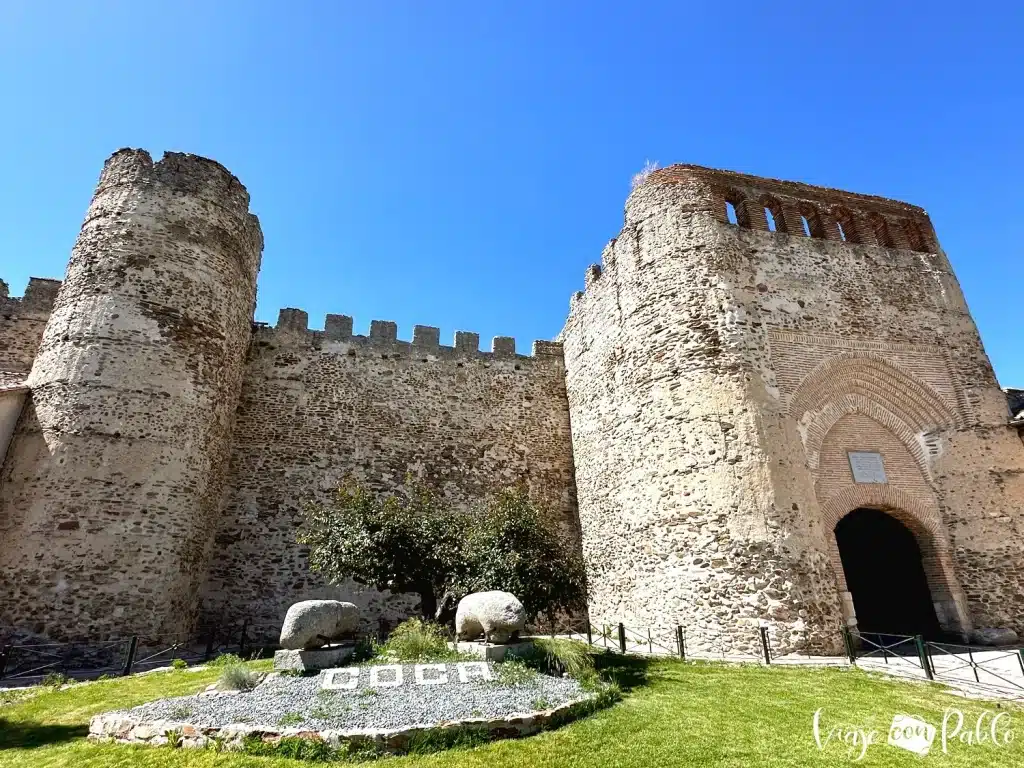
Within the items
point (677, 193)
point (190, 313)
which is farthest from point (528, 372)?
point (190, 313)

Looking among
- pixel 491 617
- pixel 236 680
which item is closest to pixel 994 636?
pixel 491 617

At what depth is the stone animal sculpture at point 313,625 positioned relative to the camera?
751 centimetres

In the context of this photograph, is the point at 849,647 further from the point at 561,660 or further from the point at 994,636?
the point at 561,660

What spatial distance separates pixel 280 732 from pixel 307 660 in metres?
2.37

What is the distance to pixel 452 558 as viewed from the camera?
10.2 meters

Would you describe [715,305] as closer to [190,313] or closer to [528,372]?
[528,372]

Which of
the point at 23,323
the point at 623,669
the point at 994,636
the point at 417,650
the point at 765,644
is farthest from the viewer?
the point at 23,323

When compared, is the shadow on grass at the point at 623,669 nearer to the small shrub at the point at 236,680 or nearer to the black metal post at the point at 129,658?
the small shrub at the point at 236,680

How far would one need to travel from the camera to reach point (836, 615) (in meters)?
9.89

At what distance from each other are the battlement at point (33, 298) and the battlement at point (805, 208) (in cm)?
1551

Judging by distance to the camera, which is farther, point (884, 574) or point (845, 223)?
point (845, 223)

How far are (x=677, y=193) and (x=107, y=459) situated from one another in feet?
45.3

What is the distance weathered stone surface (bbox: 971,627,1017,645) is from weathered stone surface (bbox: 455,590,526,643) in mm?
9216

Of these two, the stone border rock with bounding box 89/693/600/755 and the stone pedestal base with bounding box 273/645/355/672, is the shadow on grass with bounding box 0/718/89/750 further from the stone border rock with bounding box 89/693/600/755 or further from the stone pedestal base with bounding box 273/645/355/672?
the stone pedestal base with bounding box 273/645/355/672
